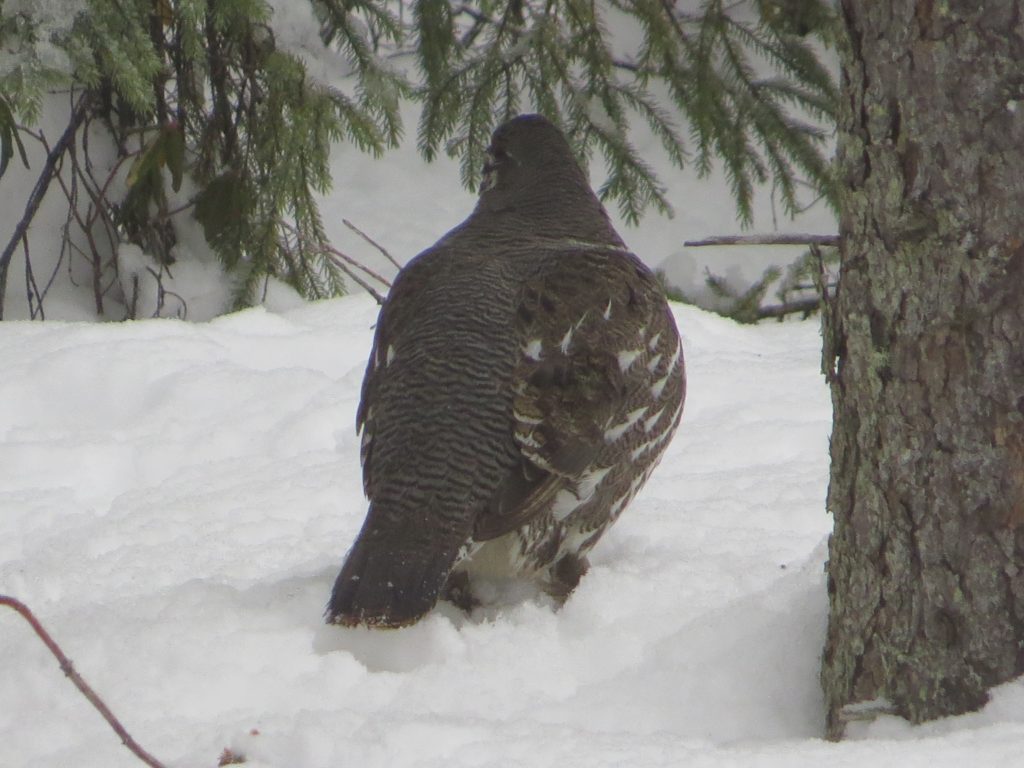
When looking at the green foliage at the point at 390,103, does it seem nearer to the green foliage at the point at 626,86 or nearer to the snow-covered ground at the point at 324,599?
the green foliage at the point at 626,86

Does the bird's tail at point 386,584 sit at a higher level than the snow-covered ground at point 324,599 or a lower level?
higher

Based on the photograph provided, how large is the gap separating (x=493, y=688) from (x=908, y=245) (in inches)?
49.5

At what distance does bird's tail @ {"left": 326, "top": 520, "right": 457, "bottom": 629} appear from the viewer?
284 centimetres

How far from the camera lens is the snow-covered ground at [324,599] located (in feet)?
7.97

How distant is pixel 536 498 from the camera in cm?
318

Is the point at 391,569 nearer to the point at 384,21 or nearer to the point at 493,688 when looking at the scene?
the point at 493,688

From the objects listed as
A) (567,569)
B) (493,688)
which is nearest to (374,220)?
(567,569)

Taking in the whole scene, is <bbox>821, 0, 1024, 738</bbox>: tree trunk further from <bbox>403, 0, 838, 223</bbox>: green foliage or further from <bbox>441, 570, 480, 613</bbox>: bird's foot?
<bbox>403, 0, 838, 223</bbox>: green foliage

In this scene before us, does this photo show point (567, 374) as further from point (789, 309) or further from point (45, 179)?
point (789, 309)

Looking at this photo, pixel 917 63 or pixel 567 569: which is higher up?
pixel 917 63

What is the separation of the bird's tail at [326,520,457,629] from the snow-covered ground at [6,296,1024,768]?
0.10 m

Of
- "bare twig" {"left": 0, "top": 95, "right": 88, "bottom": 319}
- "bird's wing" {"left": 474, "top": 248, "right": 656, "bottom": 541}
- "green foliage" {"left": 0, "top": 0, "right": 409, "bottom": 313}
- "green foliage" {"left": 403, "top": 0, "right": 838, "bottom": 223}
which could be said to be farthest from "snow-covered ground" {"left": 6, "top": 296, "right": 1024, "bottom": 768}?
"green foliage" {"left": 403, "top": 0, "right": 838, "bottom": 223}

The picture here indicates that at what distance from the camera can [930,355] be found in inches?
92.9

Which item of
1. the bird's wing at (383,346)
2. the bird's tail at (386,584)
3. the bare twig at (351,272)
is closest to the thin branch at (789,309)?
the bare twig at (351,272)
